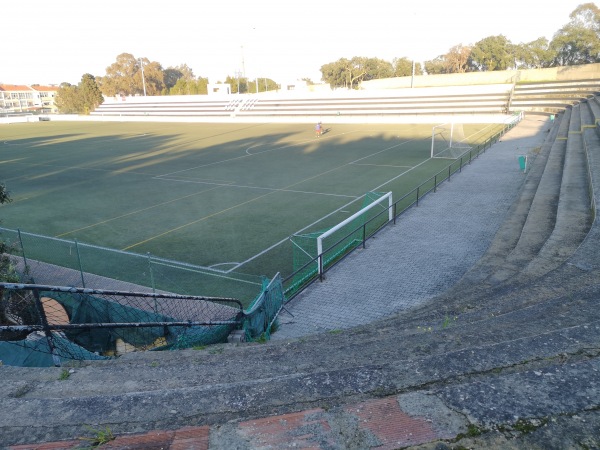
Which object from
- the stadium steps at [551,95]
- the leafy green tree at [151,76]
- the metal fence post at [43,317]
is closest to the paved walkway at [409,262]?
the metal fence post at [43,317]

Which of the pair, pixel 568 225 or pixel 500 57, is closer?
pixel 568 225

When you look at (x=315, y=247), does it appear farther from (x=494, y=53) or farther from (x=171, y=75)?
(x=171, y=75)

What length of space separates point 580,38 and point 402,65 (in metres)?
41.9

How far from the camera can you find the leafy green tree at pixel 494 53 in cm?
9288

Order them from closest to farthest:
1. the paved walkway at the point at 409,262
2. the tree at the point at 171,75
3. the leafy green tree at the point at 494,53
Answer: the paved walkway at the point at 409,262 < the leafy green tree at the point at 494,53 < the tree at the point at 171,75

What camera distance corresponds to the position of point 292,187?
2461cm

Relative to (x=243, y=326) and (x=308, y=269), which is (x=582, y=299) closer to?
(x=243, y=326)

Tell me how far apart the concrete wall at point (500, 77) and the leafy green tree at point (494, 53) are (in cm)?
1571

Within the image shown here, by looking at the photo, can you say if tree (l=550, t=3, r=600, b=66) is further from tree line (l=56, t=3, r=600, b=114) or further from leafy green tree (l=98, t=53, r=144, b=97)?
leafy green tree (l=98, t=53, r=144, b=97)

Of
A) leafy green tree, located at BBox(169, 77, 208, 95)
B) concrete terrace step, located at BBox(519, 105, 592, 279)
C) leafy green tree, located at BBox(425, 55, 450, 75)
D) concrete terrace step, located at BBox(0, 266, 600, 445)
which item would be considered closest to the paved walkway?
concrete terrace step, located at BBox(519, 105, 592, 279)

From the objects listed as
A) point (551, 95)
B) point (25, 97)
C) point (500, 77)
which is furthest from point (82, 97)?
point (551, 95)

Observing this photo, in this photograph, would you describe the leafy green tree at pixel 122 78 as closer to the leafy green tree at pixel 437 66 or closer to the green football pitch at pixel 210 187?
the leafy green tree at pixel 437 66

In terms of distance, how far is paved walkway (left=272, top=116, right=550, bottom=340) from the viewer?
10172 mm

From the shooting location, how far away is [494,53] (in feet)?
Answer: 307
